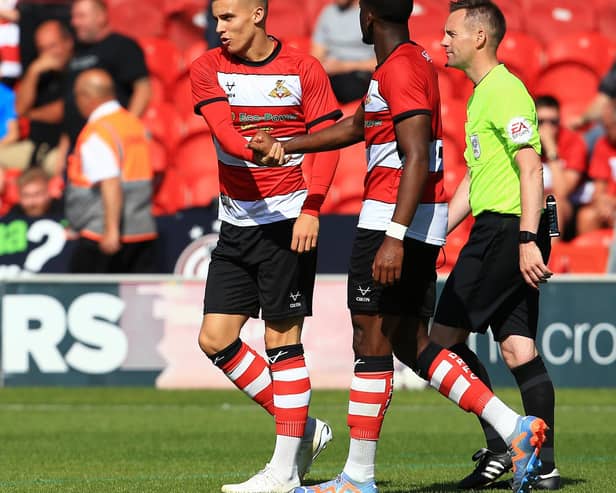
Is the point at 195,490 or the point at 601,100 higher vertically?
the point at 601,100

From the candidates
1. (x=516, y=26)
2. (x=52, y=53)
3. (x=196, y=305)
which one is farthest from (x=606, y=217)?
(x=52, y=53)

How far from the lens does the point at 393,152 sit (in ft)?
16.6

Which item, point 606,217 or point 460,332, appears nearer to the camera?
point 460,332

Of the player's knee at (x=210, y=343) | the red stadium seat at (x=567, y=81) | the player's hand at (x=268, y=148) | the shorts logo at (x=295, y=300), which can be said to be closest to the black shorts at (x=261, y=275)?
the shorts logo at (x=295, y=300)

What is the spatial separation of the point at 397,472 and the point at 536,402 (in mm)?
933

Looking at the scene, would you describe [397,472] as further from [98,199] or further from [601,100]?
[601,100]

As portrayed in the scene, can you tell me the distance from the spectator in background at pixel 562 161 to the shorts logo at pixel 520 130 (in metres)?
7.81

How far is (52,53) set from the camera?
14047 mm

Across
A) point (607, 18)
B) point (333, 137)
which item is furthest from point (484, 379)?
point (607, 18)

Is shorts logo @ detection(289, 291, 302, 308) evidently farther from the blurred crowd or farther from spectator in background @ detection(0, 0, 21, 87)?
spectator in background @ detection(0, 0, 21, 87)

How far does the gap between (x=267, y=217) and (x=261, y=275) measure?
0.86ft

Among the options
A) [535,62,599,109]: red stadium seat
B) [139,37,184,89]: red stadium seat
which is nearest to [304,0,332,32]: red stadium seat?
[139,37,184,89]: red stadium seat

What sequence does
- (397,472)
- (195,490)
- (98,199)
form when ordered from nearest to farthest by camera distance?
(195,490) < (397,472) < (98,199)

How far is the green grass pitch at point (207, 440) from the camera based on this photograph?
5938 mm
